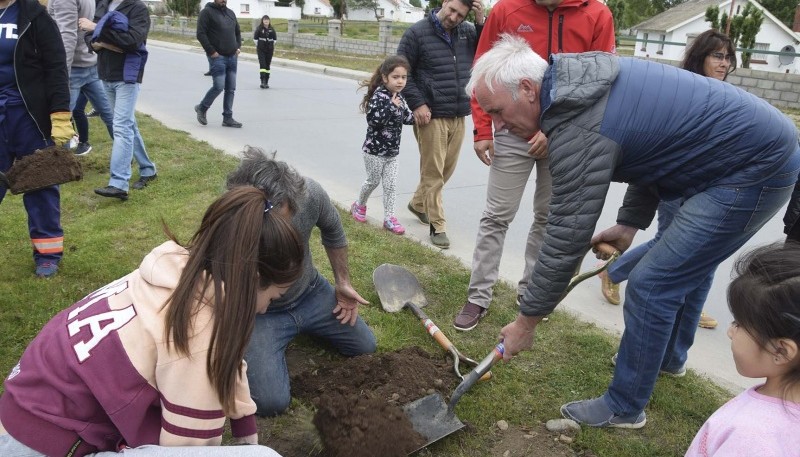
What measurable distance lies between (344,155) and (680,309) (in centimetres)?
517

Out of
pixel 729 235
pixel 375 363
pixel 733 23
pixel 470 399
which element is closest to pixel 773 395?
pixel 729 235

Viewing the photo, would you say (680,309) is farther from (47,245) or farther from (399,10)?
(399,10)

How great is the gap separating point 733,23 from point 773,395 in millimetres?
19741

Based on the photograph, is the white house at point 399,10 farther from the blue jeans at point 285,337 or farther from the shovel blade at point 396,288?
the blue jeans at point 285,337

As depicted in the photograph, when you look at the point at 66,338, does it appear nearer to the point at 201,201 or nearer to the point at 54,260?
the point at 54,260

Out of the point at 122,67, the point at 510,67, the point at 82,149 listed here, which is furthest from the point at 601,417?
the point at 82,149

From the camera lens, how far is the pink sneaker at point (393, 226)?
4957mm

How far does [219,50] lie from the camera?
28.1ft

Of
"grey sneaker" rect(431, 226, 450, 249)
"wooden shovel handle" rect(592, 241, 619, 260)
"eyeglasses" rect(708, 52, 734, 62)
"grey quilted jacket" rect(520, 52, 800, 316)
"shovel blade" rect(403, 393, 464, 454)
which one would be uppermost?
"eyeglasses" rect(708, 52, 734, 62)

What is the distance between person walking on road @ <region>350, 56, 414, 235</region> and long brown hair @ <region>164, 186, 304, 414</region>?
317cm

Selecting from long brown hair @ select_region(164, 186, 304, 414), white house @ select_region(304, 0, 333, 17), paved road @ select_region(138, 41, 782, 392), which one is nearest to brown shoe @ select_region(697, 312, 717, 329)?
paved road @ select_region(138, 41, 782, 392)

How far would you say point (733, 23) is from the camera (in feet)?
59.7

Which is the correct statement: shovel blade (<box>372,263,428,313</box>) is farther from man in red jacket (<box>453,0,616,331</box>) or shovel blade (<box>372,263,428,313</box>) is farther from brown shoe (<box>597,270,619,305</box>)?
brown shoe (<box>597,270,619,305</box>)

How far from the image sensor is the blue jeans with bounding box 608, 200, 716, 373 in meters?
2.86
